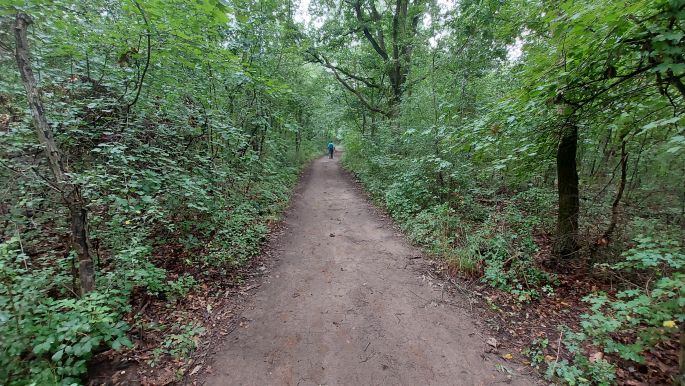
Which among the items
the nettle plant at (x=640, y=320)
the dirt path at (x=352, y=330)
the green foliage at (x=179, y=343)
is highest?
the nettle plant at (x=640, y=320)

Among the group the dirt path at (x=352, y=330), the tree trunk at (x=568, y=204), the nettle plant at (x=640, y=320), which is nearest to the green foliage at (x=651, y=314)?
the nettle plant at (x=640, y=320)

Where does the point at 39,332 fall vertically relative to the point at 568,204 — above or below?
below

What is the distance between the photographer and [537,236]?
513cm

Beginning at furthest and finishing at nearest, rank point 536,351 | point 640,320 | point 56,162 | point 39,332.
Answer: point 536,351 < point 56,162 < point 640,320 < point 39,332

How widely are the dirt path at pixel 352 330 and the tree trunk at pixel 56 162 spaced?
1.86m

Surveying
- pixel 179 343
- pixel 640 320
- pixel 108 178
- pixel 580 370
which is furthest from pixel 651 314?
pixel 108 178

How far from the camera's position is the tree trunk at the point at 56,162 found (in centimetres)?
257

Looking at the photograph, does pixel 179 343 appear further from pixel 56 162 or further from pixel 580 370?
pixel 580 370

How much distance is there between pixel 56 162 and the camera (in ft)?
8.86

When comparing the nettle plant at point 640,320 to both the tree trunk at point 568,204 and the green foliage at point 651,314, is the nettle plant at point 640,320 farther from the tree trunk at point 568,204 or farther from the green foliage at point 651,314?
the tree trunk at point 568,204

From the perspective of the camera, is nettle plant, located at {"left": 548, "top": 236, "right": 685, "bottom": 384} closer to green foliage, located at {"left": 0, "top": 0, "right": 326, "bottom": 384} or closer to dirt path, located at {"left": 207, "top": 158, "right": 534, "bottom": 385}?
dirt path, located at {"left": 207, "top": 158, "right": 534, "bottom": 385}

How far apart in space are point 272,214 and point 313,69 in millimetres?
14781

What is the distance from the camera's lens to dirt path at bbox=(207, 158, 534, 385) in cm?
273

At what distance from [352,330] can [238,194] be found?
517 centimetres
